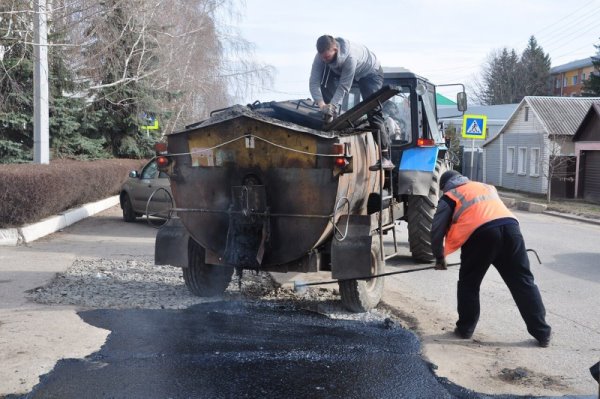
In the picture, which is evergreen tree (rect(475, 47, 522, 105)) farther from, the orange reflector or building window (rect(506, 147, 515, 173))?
the orange reflector

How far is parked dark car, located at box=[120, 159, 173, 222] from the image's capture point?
548 inches

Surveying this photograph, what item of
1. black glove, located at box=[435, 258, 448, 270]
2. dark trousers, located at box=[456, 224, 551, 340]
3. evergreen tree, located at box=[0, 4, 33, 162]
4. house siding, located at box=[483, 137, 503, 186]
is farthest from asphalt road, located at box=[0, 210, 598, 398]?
house siding, located at box=[483, 137, 503, 186]

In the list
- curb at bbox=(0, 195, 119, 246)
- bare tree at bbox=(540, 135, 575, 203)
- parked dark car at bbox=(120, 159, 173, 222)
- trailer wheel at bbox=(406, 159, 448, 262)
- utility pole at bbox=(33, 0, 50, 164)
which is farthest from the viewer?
bare tree at bbox=(540, 135, 575, 203)

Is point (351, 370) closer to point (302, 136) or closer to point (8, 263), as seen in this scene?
point (302, 136)

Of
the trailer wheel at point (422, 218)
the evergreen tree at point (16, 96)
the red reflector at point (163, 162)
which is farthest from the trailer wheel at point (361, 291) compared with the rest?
the evergreen tree at point (16, 96)

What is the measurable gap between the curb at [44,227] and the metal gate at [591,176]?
20.4 metres

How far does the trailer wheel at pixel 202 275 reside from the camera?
7.13 m

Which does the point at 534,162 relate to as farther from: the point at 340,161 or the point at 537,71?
the point at 537,71

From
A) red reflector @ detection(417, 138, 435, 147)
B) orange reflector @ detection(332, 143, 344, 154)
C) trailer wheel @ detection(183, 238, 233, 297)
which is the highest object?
red reflector @ detection(417, 138, 435, 147)

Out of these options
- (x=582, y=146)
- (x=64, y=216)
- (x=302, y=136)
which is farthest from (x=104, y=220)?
(x=582, y=146)

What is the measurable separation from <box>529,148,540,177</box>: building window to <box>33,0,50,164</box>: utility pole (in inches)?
981

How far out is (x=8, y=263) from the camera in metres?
9.10

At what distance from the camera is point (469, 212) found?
19.3ft

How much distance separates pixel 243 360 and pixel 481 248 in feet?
7.55
